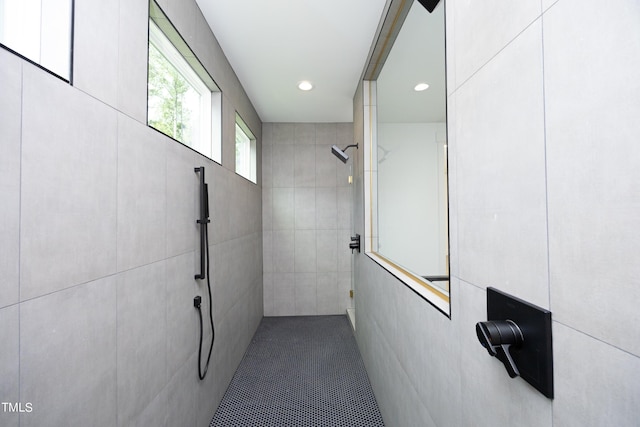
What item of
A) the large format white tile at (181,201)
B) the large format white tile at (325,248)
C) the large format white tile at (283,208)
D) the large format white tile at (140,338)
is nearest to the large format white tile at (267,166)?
the large format white tile at (283,208)

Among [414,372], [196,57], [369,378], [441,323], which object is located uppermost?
[196,57]

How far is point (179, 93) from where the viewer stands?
171 centimetres

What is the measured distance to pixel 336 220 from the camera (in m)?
4.07

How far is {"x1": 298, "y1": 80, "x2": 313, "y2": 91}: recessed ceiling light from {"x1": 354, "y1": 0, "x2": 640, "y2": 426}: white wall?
2.06 meters

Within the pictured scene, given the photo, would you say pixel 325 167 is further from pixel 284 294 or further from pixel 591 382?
pixel 591 382

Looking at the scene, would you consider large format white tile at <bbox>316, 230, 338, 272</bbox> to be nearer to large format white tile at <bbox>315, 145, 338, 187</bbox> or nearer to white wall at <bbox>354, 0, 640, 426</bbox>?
large format white tile at <bbox>315, 145, 338, 187</bbox>

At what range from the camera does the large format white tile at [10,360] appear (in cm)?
62

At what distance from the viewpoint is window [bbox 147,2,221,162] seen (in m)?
1.39

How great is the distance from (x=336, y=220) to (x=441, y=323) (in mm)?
3102

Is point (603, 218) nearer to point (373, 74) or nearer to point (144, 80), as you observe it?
point (144, 80)

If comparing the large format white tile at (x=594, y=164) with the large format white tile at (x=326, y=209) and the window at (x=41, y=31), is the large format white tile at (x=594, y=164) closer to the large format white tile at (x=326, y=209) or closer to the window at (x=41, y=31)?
the window at (x=41, y=31)

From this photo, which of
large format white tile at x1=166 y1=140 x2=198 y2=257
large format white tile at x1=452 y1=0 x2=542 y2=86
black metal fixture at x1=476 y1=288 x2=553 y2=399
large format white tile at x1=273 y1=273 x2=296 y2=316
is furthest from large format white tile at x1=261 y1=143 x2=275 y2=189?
black metal fixture at x1=476 y1=288 x2=553 y2=399

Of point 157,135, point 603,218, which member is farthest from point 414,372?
point 157,135

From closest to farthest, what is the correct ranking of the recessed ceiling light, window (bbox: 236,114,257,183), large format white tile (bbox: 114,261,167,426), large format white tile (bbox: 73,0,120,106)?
large format white tile (bbox: 73,0,120,106)
large format white tile (bbox: 114,261,167,426)
the recessed ceiling light
window (bbox: 236,114,257,183)
